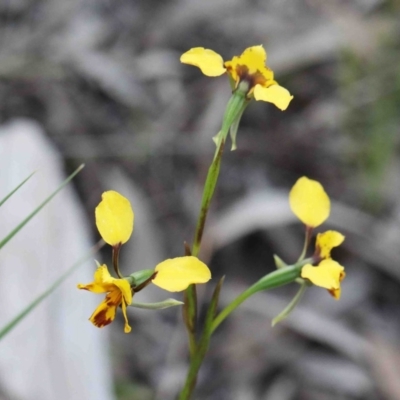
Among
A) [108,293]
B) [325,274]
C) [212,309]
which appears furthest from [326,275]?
[108,293]

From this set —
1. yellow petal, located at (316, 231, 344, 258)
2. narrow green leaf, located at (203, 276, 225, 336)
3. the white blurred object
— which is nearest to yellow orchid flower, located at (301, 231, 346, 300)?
yellow petal, located at (316, 231, 344, 258)

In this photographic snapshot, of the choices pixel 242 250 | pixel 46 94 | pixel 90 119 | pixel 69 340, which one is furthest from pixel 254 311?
pixel 46 94

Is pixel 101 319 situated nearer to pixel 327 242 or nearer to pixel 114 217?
pixel 114 217

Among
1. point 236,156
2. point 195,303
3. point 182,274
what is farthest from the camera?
point 236,156

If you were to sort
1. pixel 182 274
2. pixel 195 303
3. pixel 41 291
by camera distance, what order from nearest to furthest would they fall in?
pixel 182 274 → pixel 195 303 → pixel 41 291

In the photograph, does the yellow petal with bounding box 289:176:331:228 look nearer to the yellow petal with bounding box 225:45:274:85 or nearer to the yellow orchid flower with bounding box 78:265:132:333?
the yellow petal with bounding box 225:45:274:85

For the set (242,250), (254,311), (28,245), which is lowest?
(28,245)

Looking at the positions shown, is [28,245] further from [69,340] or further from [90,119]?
[90,119]

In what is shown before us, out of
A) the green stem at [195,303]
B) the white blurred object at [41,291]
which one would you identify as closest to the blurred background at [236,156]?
the white blurred object at [41,291]
